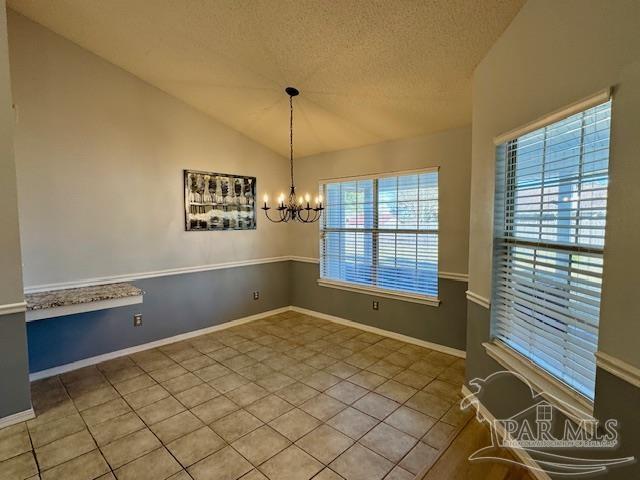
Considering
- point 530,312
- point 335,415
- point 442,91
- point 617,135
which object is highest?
point 442,91

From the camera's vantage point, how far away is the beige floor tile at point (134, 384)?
9.87 feet

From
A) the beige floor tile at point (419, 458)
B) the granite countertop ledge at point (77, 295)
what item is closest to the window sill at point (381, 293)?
the beige floor tile at point (419, 458)

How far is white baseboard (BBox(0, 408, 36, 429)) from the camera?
246 cm

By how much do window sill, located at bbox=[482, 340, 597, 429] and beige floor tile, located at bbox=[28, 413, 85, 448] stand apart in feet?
10.2

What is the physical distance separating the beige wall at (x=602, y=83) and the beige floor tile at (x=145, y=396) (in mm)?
3197

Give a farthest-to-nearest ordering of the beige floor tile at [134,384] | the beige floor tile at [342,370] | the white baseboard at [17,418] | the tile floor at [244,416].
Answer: the beige floor tile at [342,370], the beige floor tile at [134,384], the white baseboard at [17,418], the tile floor at [244,416]

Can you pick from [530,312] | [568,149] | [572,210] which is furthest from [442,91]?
[530,312]

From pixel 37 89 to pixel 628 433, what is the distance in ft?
16.0

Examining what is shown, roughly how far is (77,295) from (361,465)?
2917mm

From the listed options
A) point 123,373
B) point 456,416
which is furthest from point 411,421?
point 123,373

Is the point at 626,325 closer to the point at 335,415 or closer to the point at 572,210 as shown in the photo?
the point at 572,210

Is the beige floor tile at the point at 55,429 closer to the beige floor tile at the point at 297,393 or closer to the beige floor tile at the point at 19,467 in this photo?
the beige floor tile at the point at 19,467

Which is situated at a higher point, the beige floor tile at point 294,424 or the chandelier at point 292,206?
the chandelier at point 292,206

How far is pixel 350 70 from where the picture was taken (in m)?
2.83
